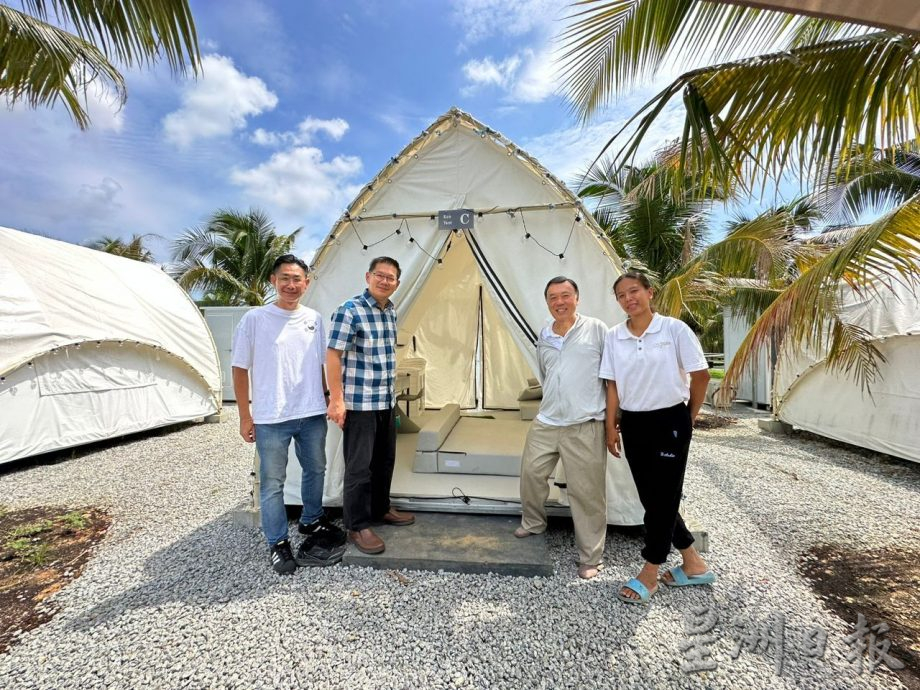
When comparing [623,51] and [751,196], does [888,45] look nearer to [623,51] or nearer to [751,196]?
[751,196]

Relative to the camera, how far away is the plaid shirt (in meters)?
3.12

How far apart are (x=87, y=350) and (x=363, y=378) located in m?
6.03

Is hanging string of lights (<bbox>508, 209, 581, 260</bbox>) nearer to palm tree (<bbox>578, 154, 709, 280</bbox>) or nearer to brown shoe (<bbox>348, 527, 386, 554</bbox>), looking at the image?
brown shoe (<bbox>348, 527, 386, 554</bbox>)

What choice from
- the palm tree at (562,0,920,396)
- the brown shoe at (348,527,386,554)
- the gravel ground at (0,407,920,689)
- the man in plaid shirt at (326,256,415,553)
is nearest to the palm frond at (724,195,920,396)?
the palm tree at (562,0,920,396)

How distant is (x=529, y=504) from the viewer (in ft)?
10.9

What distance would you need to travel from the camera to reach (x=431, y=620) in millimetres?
2523

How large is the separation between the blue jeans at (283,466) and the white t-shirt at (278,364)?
0.10 metres

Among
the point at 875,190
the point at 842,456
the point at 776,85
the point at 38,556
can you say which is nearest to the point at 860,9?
the point at 776,85

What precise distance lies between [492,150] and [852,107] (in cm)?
239

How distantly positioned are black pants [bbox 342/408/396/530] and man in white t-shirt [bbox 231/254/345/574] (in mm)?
213

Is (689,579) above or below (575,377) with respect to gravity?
below

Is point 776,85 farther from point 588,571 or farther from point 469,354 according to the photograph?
point 469,354

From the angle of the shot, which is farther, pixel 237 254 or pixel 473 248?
pixel 237 254

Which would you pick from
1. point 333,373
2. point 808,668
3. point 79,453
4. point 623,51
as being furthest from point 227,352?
point 808,668
